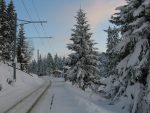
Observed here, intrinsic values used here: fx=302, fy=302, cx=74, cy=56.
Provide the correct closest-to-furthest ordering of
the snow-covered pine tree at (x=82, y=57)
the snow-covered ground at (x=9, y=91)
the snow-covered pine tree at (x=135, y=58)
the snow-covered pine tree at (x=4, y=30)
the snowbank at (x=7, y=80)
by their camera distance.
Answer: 1. the snow-covered pine tree at (x=135, y=58)
2. the snow-covered ground at (x=9, y=91)
3. the snowbank at (x=7, y=80)
4. the snow-covered pine tree at (x=82, y=57)
5. the snow-covered pine tree at (x=4, y=30)

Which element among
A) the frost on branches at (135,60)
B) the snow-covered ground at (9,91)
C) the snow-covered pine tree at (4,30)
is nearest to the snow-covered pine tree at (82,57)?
the snow-covered ground at (9,91)

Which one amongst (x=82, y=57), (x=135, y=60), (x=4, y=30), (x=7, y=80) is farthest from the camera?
(x=4, y=30)

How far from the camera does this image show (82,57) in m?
40.3

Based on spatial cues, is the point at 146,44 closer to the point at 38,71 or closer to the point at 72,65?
the point at 72,65

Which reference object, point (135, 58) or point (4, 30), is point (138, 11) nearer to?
point (135, 58)

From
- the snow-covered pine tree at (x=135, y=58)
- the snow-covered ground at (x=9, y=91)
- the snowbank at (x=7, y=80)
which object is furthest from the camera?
the snowbank at (x=7, y=80)

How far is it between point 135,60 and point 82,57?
78.0 ft

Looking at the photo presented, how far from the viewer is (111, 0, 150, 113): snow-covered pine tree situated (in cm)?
1659


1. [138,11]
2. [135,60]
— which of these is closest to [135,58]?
[135,60]

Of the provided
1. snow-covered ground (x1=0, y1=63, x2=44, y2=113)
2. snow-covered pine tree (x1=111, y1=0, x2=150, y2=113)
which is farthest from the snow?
snow-covered ground (x1=0, y1=63, x2=44, y2=113)

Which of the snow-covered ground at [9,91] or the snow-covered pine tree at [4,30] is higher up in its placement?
the snow-covered pine tree at [4,30]

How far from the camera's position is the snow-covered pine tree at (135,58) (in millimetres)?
16594

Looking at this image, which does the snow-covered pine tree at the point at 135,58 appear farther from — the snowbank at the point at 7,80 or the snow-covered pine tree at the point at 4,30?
the snow-covered pine tree at the point at 4,30

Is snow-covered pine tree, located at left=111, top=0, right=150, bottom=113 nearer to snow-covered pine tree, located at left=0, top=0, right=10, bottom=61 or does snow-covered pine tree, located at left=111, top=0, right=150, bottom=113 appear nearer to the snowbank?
the snowbank
